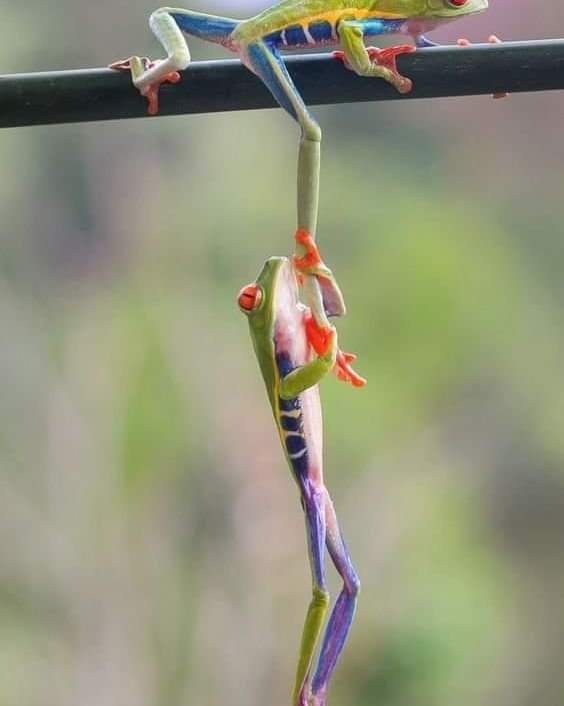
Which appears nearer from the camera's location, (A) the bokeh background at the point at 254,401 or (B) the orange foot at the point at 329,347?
(B) the orange foot at the point at 329,347

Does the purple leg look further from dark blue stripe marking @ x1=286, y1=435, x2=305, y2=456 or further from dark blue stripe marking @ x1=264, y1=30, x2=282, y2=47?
dark blue stripe marking @ x1=264, y1=30, x2=282, y2=47

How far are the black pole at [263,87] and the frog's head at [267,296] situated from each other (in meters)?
0.09

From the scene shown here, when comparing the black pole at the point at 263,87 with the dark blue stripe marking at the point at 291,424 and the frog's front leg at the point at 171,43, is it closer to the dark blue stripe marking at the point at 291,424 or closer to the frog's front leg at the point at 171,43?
the frog's front leg at the point at 171,43

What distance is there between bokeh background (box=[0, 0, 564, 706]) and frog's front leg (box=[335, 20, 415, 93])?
116 centimetres

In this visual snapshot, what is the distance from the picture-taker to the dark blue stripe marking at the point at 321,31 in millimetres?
528

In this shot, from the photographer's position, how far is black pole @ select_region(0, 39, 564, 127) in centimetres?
50

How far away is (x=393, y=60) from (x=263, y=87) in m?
0.07

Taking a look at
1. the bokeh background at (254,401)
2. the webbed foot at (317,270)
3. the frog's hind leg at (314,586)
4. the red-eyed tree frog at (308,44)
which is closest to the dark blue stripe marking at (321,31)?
the red-eyed tree frog at (308,44)

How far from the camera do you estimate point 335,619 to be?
521 mm

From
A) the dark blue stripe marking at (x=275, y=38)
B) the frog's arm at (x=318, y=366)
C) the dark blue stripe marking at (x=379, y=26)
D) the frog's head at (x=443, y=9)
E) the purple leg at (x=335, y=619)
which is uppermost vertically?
the frog's head at (x=443, y=9)

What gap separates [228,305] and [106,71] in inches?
47.1

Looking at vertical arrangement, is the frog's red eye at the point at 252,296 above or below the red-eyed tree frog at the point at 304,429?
above

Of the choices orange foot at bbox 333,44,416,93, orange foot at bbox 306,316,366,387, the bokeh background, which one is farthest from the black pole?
the bokeh background

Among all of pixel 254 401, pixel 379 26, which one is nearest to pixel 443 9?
pixel 379 26
